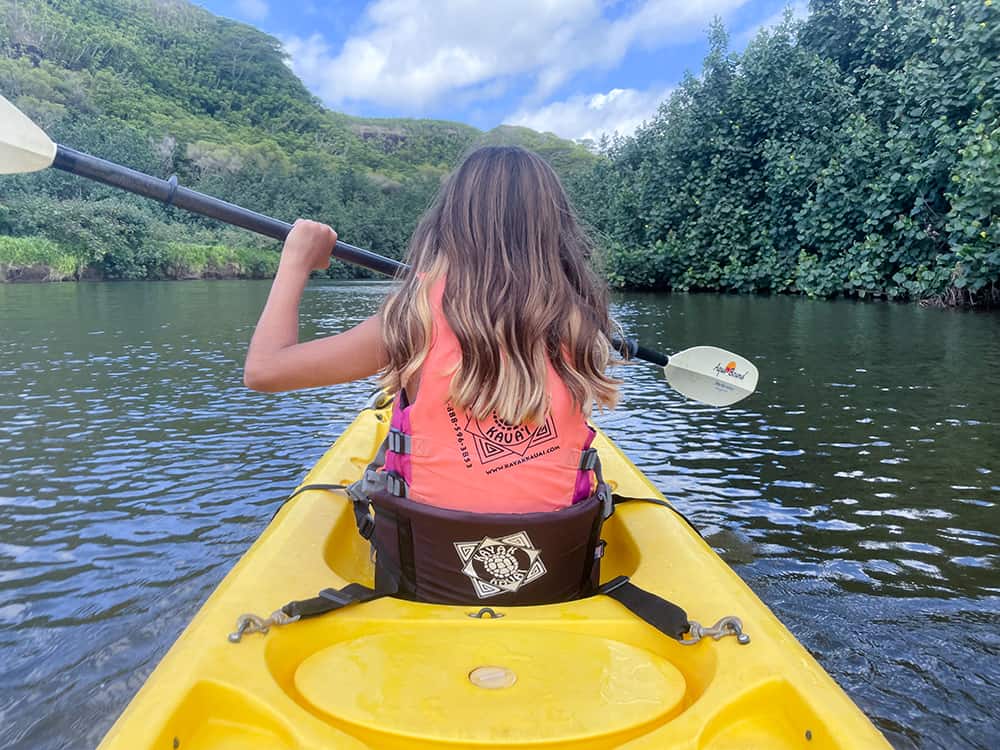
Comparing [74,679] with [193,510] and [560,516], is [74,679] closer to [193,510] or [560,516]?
[193,510]

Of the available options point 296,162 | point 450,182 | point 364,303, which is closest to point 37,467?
point 450,182

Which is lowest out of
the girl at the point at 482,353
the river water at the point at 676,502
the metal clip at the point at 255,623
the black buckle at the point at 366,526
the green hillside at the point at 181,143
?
the river water at the point at 676,502

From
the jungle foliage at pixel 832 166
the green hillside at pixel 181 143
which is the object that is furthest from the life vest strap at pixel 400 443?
the jungle foliage at pixel 832 166

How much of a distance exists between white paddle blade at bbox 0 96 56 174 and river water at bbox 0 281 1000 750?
163cm

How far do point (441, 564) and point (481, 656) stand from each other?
0.83 ft

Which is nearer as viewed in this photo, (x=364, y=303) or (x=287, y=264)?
(x=287, y=264)

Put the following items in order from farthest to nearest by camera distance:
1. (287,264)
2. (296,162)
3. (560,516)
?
(296,162), (287,264), (560,516)

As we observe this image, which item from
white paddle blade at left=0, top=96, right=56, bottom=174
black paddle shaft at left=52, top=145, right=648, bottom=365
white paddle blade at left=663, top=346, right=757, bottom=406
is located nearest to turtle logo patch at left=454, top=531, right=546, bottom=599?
black paddle shaft at left=52, top=145, right=648, bottom=365

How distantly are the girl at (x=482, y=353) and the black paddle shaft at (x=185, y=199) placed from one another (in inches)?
14.6

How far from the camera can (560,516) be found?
5.26 ft

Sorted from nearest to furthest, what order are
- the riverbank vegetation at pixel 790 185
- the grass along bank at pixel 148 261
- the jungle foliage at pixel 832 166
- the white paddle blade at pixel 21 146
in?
the white paddle blade at pixel 21 146
the jungle foliage at pixel 832 166
the riverbank vegetation at pixel 790 185
the grass along bank at pixel 148 261

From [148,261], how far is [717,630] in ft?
111

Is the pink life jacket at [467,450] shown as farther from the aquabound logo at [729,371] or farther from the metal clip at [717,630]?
the aquabound logo at [729,371]

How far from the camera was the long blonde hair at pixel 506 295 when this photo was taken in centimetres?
156
